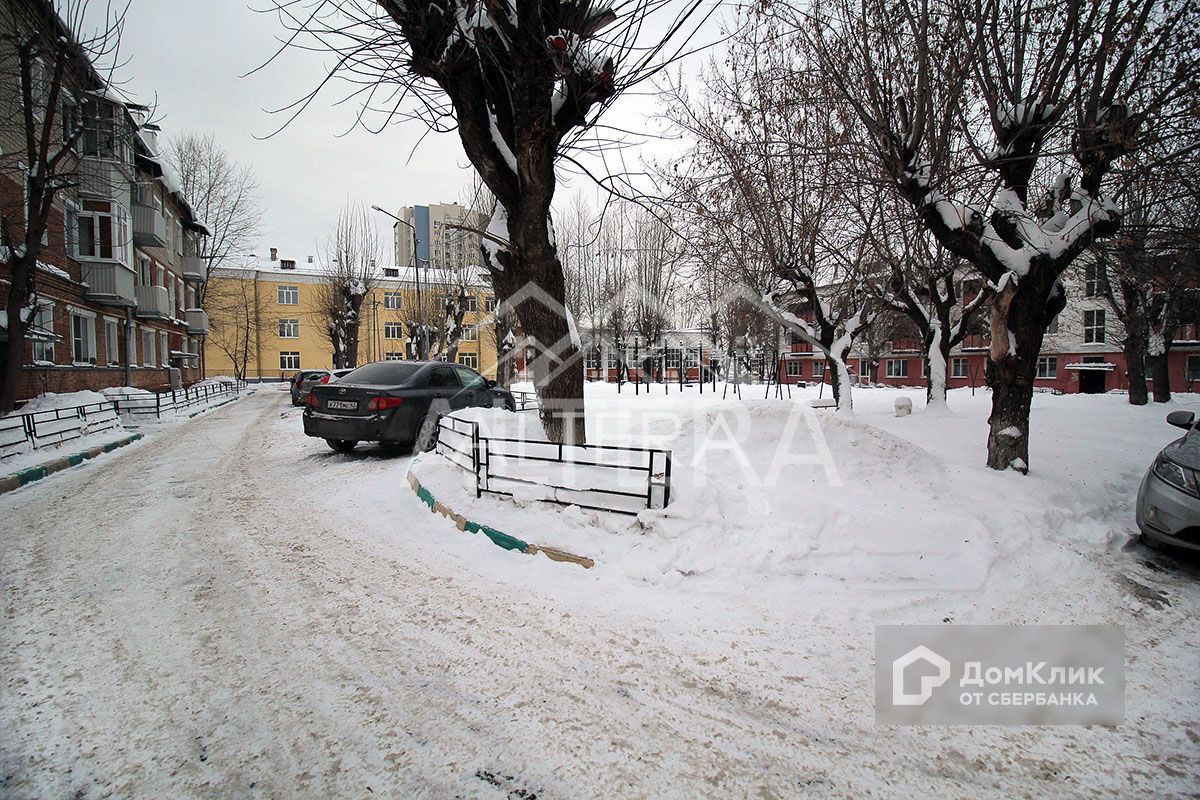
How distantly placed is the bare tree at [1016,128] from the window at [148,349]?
28351 mm

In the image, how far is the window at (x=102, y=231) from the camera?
17.9m

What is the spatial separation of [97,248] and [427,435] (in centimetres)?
1781

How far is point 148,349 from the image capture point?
2403 centimetres

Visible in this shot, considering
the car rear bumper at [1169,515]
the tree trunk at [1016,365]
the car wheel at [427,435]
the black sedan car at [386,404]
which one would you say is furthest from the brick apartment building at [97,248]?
the car rear bumper at [1169,515]

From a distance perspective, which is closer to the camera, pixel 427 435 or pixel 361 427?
pixel 361 427

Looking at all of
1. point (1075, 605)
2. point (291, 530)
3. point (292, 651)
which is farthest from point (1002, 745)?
point (291, 530)

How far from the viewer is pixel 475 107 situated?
5527 millimetres

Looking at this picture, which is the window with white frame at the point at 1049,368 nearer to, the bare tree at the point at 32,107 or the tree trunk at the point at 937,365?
the tree trunk at the point at 937,365

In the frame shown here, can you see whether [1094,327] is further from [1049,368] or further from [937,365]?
[937,365]

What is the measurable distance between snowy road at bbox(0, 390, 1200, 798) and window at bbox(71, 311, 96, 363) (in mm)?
18183

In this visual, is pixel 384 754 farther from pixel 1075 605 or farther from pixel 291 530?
pixel 1075 605

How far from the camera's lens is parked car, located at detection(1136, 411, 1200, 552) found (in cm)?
418

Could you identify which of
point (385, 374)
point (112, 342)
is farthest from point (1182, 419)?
point (112, 342)
